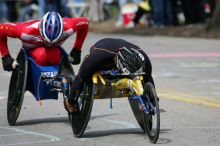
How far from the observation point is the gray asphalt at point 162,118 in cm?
Result: 945

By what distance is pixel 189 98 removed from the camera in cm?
1310

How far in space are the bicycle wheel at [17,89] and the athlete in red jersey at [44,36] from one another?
5.6 inches

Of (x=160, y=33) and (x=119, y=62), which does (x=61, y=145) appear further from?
(x=160, y=33)

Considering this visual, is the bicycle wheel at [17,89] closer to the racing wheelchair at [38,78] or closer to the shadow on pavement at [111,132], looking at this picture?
the racing wheelchair at [38,78]

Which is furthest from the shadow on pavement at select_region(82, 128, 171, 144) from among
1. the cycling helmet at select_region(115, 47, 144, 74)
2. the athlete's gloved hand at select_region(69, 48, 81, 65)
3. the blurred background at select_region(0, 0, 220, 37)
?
the blurred background at select_region(0, 0, 220, 37)

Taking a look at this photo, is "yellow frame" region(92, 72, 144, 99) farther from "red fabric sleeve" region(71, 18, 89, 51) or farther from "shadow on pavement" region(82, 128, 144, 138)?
"red fabric sleeve" region(71, 18, 89, 51)

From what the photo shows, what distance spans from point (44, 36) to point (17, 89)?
A: 87 centimetres

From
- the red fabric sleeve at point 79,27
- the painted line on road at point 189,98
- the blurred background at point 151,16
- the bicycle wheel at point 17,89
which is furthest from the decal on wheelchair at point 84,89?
the blurred background at point 151,16

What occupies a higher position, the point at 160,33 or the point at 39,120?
the point at 39,120

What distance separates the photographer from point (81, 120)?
9586 mm

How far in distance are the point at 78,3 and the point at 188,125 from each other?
2384 cm

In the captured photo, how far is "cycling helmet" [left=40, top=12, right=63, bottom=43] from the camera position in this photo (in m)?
10.4

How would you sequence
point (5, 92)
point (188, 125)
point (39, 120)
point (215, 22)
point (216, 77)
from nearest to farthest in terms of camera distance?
point (188, 125), point (39, 120), point (5, 92), point (216, 77), point (215, 22)

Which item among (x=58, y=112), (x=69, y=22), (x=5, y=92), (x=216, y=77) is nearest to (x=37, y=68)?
(x=69, y=22)
